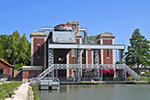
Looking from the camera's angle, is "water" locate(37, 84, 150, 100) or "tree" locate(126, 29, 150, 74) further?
"tree" locate(126, 29, 150, 74)

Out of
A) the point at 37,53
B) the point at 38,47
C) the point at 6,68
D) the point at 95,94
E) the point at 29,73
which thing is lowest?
the point at 95,94

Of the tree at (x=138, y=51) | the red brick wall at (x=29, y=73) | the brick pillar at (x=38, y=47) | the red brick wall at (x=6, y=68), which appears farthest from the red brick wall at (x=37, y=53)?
the tree at (x=138, y=51)

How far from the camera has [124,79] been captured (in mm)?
36719

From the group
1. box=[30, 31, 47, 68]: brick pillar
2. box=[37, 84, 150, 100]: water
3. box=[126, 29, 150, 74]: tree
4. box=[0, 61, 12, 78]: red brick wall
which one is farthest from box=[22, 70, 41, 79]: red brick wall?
box=[126, 29, 150, 74]: tree

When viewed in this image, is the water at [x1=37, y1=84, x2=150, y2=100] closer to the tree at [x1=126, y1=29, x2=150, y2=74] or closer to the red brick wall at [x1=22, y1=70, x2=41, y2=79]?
the red brick wall at [x1=22, y1=70, x2=41, y2=79]

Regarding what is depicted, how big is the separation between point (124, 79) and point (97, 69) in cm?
509

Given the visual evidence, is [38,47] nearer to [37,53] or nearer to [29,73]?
[37,53]

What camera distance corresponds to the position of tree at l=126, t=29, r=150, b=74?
46.8 m

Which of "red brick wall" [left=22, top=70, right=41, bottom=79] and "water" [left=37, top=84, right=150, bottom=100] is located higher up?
"red brick wall" [left=22, top=70, right=41, bottom=79]

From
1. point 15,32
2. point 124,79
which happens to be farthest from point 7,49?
point 124,79

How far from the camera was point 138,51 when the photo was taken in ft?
157

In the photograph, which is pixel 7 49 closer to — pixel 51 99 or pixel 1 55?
A: pixel 1 55

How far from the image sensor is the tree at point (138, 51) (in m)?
46.8

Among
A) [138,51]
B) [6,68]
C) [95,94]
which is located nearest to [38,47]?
[6,68]
